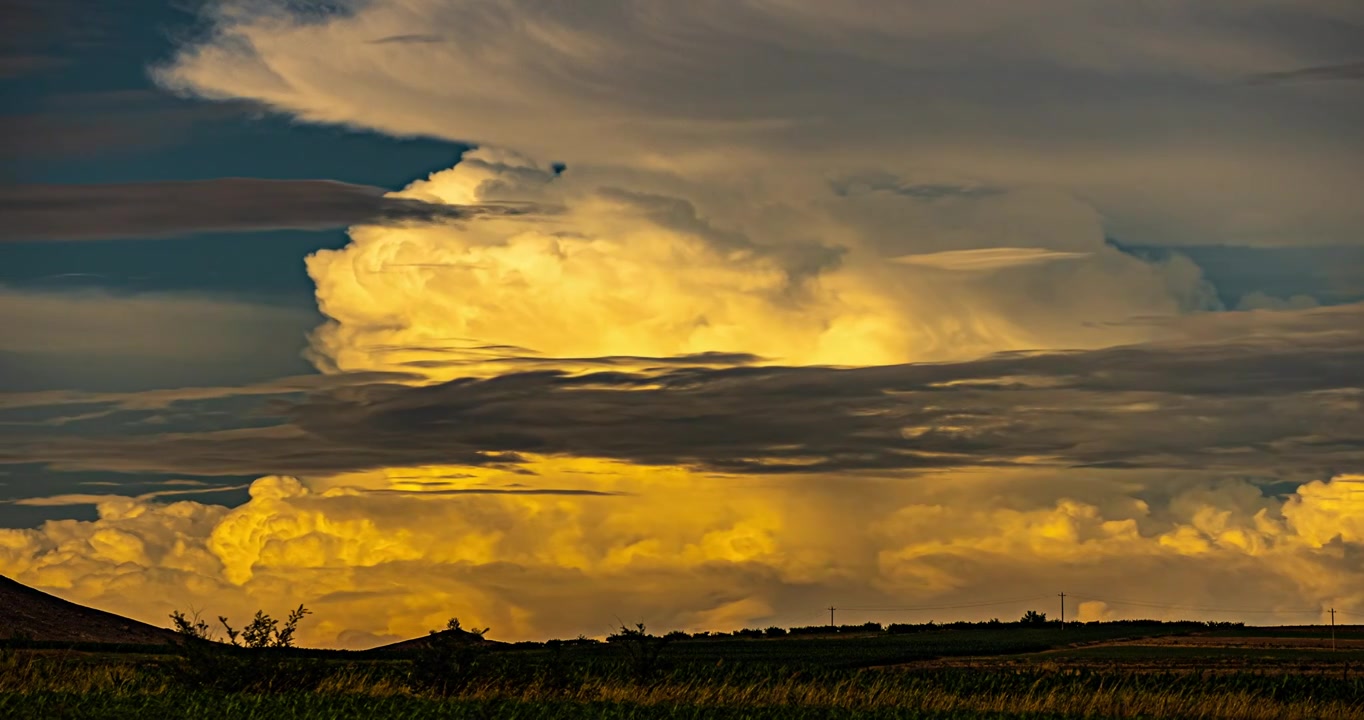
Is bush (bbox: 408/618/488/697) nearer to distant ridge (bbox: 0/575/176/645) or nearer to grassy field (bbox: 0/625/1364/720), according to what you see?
grassy field (bbox: 0/625/1364/720)

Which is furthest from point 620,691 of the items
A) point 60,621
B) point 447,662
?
point 60,621

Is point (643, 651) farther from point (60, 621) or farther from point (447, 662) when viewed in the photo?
point (60, 621)

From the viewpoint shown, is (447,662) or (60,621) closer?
(447,662)

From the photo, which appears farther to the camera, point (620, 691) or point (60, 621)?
point (60, 621)

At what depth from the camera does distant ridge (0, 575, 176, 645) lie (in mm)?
121125

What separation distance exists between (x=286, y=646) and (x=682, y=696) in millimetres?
13415

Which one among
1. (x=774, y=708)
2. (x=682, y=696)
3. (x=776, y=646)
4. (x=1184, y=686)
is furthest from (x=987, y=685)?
(x=776, y=646)

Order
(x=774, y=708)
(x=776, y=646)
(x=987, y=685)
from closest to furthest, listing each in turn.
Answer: (x=774, y=708), (x=987, y=685), (x=776, y=646)

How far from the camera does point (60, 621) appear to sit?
124875mm

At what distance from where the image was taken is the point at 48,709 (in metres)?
37.7

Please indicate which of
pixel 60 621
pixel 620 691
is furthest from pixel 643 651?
pixel 60 621

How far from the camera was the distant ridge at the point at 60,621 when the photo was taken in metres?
121

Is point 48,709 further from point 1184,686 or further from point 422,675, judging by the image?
point 1184,686

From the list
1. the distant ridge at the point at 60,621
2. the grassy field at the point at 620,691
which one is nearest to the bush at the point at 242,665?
the grassy field at the point at 620,691
